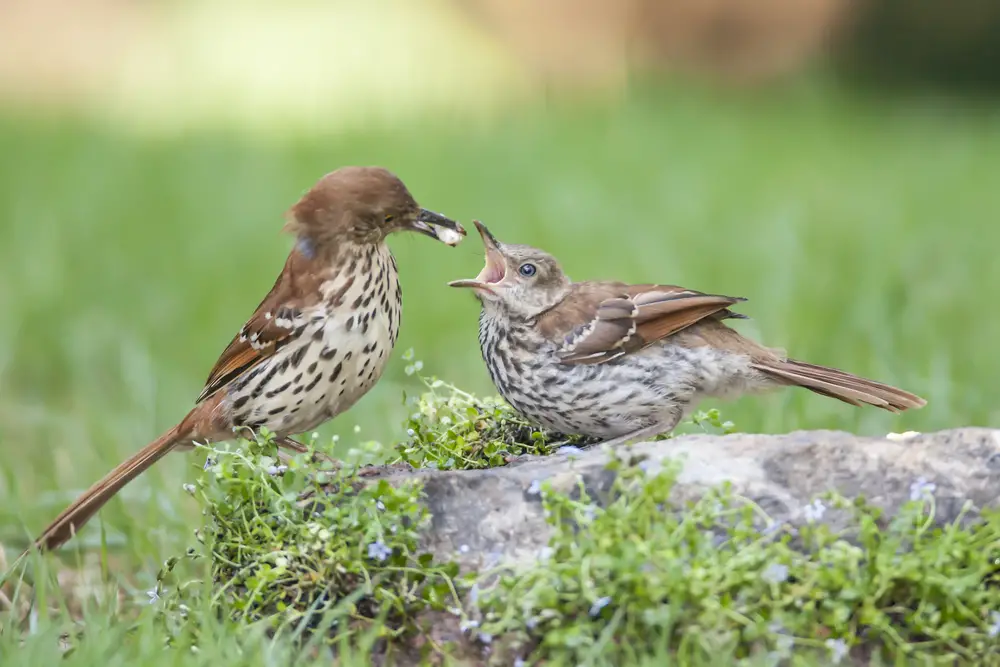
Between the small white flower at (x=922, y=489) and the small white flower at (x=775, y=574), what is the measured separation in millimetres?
454

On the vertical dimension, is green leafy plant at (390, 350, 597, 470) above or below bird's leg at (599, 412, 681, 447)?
above

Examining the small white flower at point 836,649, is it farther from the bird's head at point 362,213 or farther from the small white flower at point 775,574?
the bird's head at point 362,213

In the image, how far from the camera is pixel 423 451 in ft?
15.3

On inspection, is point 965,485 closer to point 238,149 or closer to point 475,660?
point 475,660

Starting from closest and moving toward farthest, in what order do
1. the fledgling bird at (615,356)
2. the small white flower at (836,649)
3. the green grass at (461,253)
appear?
the small white flower at (836,649)
the fledgling bird at (615,356)
the green grass at (461,253)

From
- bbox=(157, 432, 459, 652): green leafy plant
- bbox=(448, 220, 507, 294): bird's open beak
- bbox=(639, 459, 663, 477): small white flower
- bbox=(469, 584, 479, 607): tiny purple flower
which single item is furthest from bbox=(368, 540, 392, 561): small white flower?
bbox=(448, 220, 507, 294): bird's open beak

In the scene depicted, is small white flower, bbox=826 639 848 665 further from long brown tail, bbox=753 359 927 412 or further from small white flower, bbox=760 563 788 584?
long brown tail, bbox=753 359 927 412

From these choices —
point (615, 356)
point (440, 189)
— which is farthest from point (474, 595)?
point (440, 189)

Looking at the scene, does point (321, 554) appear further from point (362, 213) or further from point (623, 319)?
point (623, 319)

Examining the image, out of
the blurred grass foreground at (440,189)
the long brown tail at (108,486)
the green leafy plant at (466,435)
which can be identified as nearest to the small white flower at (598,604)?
the green leafy plant at (466,435)

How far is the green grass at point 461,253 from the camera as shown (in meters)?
6.99

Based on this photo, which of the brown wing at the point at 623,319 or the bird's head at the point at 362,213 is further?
the brown wing at the point at 623,319

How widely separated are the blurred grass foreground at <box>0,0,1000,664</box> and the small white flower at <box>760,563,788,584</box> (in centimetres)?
256

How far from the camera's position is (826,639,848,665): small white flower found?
3484mm
